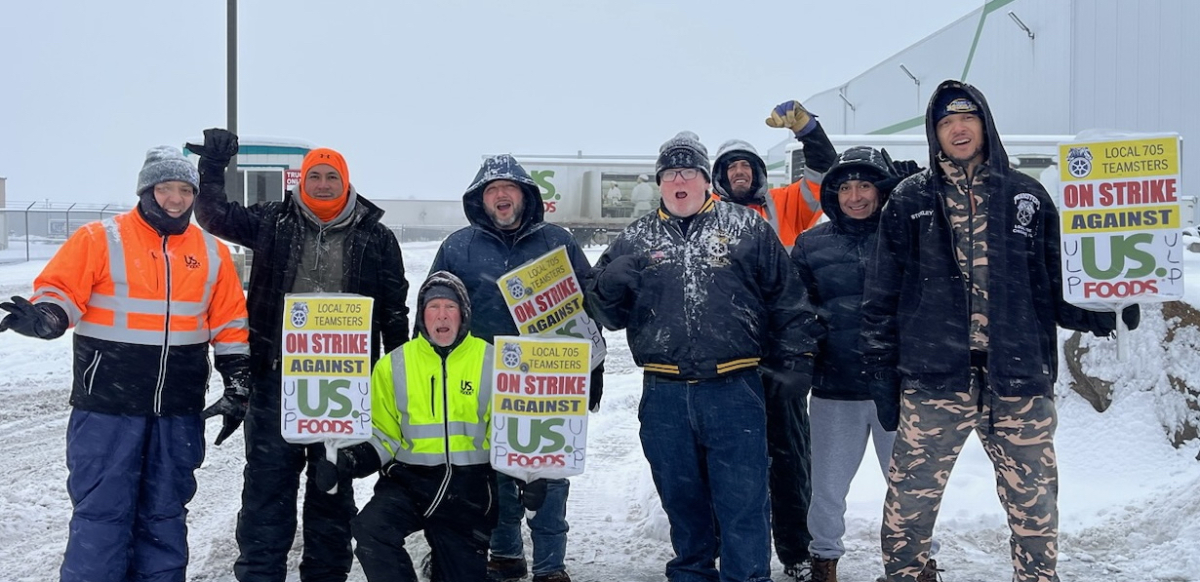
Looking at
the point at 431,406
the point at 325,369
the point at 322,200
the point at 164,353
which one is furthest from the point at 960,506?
the point at 164,353

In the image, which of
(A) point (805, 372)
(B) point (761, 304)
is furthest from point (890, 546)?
(B) point (761, 304)

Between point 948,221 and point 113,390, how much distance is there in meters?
3.32

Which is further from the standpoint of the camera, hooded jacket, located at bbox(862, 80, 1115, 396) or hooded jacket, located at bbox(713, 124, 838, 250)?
hooded jacket, located at bbox(713, 124, 838, 250)

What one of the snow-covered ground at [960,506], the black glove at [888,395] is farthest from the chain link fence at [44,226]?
the black glove at [888,395]

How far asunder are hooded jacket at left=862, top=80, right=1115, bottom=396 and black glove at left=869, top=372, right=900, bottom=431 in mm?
58

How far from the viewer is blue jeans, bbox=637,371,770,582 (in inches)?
152

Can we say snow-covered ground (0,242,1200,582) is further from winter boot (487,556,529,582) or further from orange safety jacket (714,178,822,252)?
orange safety jacket (714,178,822,252)

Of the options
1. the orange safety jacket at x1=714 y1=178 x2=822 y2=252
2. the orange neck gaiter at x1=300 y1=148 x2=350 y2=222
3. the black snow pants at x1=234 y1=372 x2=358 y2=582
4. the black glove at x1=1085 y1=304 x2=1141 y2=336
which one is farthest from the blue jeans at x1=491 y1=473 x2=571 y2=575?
the black glove at x1=1085 y1=304 x2=1141 y2=336

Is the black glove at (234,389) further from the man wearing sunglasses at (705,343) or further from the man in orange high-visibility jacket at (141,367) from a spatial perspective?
the man wearing sunglasses at (705,343)

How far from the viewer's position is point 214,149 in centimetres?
430

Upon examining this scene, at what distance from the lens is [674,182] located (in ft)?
13.0

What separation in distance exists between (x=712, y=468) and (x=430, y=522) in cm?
120

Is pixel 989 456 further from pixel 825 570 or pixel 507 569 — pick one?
pixel 507 569

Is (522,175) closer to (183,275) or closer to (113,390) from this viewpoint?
(183,275)
